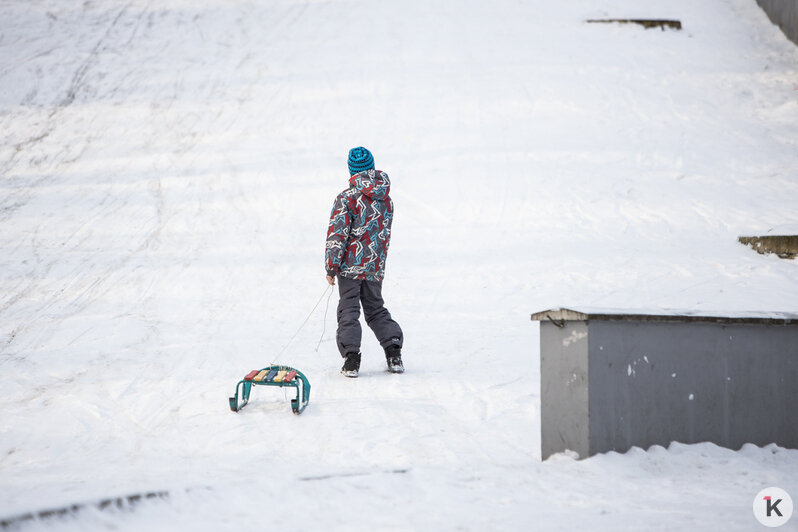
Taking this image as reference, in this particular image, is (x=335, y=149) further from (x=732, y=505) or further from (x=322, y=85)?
(x=732, y=505)

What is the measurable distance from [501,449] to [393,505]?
106 cm

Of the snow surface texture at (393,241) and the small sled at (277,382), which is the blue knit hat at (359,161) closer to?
the snow surface texture at (393,241)

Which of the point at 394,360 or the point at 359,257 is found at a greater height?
the point at 359,257

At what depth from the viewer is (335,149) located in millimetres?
13195

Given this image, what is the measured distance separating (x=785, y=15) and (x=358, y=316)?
16.5 meters

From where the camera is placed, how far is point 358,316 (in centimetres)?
592

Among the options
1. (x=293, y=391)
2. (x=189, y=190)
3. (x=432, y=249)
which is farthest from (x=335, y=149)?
(x=293, y=391)

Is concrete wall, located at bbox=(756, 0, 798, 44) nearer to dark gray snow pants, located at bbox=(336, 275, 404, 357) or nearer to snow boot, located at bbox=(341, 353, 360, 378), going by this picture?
dark gray snow pants, located at bbox=(336, 275, 404, 357)

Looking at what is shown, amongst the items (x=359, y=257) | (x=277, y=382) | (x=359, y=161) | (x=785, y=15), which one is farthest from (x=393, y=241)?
(x=785, y=15)

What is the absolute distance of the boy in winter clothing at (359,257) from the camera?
584cm
